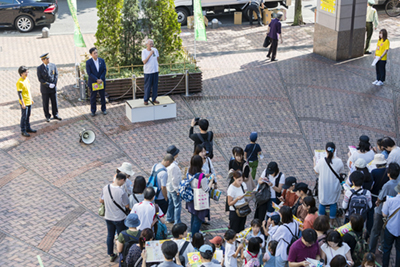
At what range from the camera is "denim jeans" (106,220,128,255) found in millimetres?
7914

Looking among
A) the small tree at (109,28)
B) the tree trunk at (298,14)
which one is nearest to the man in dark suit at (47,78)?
the small tree at (109,28)

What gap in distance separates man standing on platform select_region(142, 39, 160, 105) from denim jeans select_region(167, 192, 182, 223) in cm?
512

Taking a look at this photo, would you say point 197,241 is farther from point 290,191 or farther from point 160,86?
point 160,86

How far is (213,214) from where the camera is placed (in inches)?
376

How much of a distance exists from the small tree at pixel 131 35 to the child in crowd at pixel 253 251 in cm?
992

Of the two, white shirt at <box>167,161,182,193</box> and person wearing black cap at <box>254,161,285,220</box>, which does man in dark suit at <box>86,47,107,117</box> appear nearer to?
white shirt at <box>167,161,182,193</box>

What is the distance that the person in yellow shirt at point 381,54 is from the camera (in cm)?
→ 1545

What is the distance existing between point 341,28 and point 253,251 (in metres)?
13.4

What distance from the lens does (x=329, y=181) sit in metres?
8.68

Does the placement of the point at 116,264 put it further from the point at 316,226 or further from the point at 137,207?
the point at 316,226

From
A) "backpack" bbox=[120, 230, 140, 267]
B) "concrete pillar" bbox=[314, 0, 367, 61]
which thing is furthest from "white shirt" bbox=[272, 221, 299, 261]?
"concrete pillar" bbox=[314, 0, 367, 61]

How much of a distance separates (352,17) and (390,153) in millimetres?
10397

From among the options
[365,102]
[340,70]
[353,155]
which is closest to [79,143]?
[353,155]

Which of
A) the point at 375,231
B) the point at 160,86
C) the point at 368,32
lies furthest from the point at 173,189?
the point at 368,32
